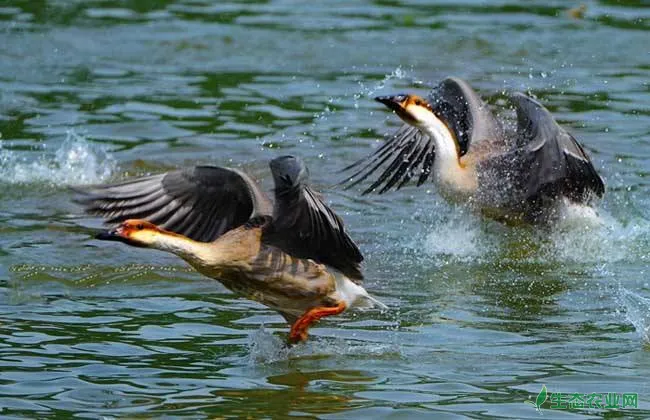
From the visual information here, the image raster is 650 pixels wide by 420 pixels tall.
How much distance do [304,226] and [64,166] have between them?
489cm

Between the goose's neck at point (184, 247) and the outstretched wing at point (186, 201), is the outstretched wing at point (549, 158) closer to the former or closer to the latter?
the outstretched wing at point (186, 201)

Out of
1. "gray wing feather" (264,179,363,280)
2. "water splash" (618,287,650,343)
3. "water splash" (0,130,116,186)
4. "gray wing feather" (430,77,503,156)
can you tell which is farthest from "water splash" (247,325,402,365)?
"water splash" (0,130,116,186)

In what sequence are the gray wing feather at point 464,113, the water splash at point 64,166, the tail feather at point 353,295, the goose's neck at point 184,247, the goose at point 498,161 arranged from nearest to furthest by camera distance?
the goose's neck at point 184,247, the tail feather at point 353,295, the goose at point 498,161, the gray wing feather at point 464,113, the water splash at point 64,166

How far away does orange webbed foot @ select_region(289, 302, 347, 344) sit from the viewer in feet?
25.0

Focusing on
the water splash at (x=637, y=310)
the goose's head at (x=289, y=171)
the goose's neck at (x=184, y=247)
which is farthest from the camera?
the water splash at (x=637, y=310)

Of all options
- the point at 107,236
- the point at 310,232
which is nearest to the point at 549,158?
the point at 310,232

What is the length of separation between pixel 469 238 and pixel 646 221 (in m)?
1.38

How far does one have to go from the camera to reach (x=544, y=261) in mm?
9734

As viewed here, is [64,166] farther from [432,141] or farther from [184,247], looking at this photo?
[184,247]

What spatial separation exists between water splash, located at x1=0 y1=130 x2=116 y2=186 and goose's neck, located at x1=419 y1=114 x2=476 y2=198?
322cm

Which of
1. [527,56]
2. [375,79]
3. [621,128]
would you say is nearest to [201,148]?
[375,79]

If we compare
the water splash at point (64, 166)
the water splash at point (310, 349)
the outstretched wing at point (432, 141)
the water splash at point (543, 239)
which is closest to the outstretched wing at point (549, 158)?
the water splash at point (543, 239)

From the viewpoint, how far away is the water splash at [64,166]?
38.7 feet

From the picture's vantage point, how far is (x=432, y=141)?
10.6 metres
